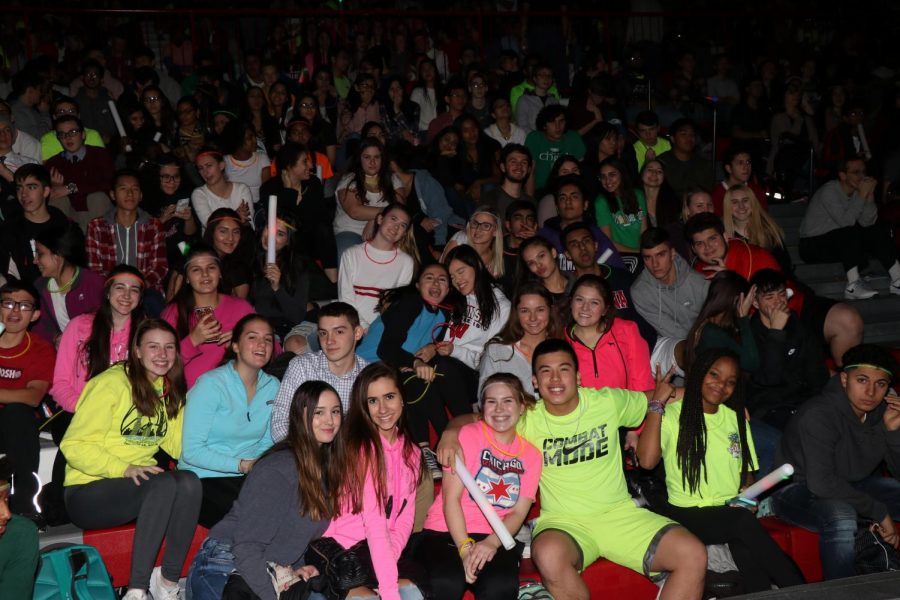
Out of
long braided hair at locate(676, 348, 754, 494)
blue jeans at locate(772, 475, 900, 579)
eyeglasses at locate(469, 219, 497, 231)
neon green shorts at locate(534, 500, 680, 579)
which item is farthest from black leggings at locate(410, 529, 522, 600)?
eyeglasses at locate(469, 219, 497, 231)

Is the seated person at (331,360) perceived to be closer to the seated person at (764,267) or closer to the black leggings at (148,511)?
the black leggings at (148,511)

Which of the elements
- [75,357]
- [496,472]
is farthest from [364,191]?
[496,472]

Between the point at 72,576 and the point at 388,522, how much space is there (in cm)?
130

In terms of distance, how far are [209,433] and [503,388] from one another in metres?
1.40

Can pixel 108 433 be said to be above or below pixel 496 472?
above

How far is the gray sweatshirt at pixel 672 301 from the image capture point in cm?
596

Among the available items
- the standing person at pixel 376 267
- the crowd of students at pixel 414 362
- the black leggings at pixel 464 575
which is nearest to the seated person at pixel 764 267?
the crowd of students at pixel 414 362

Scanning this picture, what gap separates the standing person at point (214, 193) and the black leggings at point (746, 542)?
3.66 meters

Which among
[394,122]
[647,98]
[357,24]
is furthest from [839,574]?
[357,24]

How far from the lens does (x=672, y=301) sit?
597cm

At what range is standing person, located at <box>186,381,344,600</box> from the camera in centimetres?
392

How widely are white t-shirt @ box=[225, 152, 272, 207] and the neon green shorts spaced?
411 cm

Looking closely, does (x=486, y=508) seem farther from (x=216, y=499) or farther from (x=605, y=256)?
(x=605, y=256)

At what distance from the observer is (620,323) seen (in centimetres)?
525
